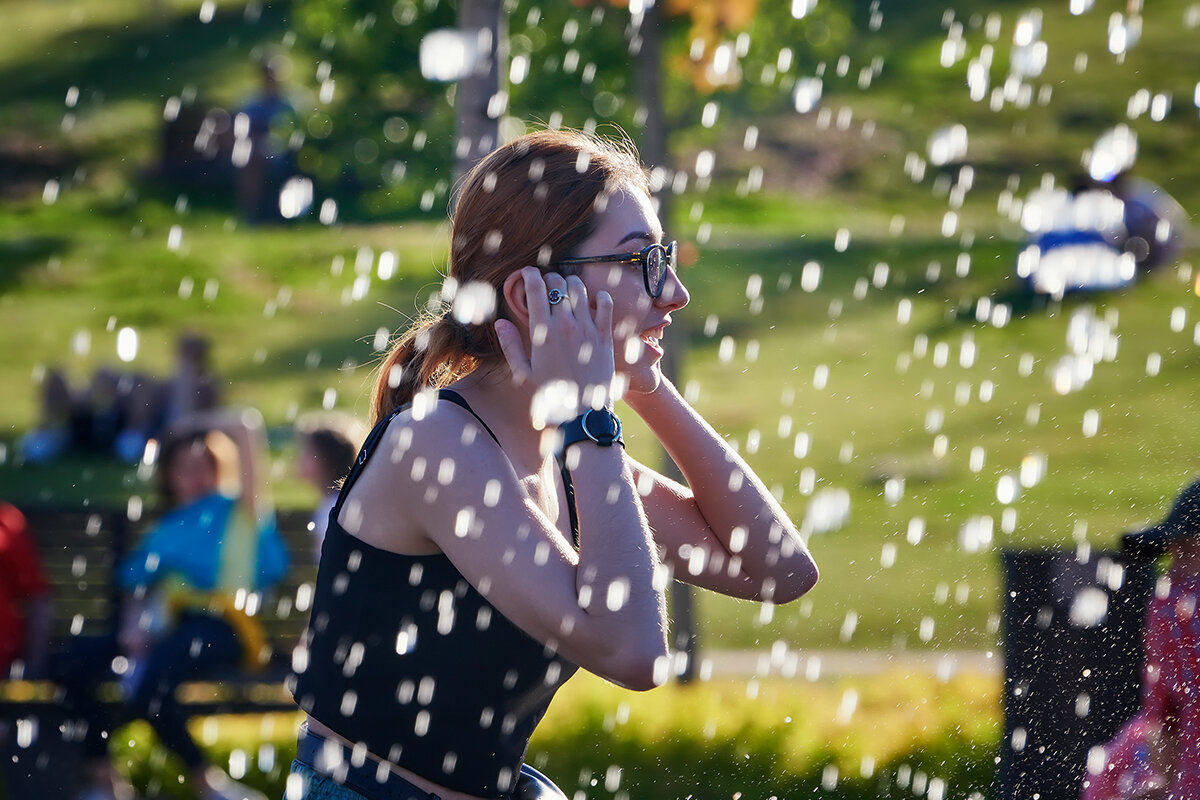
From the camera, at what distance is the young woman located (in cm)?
247

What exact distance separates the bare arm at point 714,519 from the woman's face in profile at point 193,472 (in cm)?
410

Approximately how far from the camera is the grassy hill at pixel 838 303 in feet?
43.9

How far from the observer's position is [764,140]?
35219 millimetres

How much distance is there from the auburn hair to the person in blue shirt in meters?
3.81

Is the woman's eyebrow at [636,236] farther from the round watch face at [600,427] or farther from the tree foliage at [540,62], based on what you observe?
the tree foliage at [540,62]

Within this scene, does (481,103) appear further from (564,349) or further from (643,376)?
(564,349)

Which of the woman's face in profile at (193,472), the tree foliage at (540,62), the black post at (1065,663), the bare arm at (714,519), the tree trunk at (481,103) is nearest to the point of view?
the bare arm at (714,519)

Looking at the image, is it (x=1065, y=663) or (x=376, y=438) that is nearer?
(x=376, y=438)

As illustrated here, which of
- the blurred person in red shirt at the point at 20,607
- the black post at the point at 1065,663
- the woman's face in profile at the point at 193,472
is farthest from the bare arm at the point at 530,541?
the blurred person in red shirt at the point at 20,607

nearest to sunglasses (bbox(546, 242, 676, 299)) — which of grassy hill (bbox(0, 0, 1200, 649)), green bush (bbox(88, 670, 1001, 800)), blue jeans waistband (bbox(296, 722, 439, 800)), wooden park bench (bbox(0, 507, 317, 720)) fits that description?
blue jeans waistband (bbox(296, 722, 439, 800))

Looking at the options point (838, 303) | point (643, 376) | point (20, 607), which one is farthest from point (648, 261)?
point (838, 303)

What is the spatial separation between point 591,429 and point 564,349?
170 mm

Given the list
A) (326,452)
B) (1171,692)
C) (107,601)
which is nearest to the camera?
(1171,692)

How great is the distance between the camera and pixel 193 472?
6.80 meters
